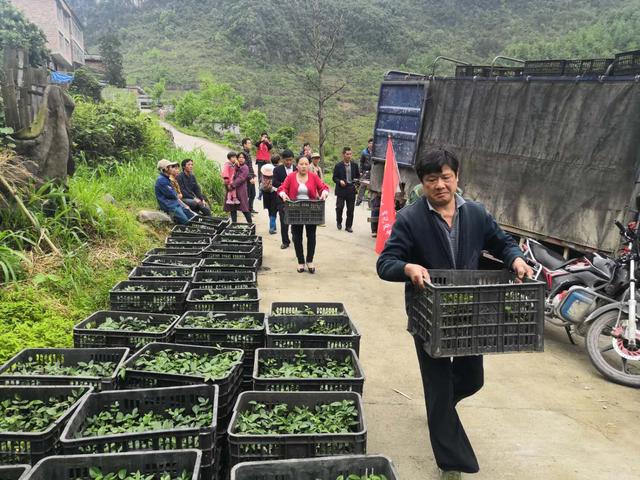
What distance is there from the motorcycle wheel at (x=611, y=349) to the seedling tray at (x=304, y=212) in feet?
12.4

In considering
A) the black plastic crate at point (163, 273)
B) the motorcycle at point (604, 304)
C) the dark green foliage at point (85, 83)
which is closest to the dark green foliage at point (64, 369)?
the black plastic crate at point (163, 273)

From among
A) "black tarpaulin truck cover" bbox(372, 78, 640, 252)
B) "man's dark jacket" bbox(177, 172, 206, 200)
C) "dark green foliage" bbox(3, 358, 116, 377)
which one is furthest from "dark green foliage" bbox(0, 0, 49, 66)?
"dark green foliage" bbox(3, 358, 116, 377)

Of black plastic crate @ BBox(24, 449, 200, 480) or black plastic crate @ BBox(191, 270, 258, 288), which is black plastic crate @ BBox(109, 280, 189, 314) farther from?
black plastic crate @ BBox(24, 449, 200, 480)

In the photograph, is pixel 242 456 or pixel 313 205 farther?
pixel 313 205

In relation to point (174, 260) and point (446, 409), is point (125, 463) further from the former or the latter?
point (174, 260)

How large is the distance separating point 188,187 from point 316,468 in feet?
26.5

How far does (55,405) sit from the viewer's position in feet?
9.52

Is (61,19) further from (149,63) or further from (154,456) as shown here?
(154,456)

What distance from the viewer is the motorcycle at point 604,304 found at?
15.0ft

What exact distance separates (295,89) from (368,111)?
11.1 metres

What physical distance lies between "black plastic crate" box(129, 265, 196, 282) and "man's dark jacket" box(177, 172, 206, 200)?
420 centimetres

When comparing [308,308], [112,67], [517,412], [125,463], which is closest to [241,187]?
[308,308]

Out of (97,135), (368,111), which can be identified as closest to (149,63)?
(368,111)

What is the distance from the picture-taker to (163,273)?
5637mm
